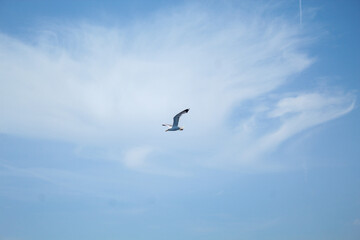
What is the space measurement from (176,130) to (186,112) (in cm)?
920

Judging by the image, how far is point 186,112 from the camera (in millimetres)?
76375

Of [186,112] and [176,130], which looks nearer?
[186,112]

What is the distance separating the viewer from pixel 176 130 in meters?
84.1
